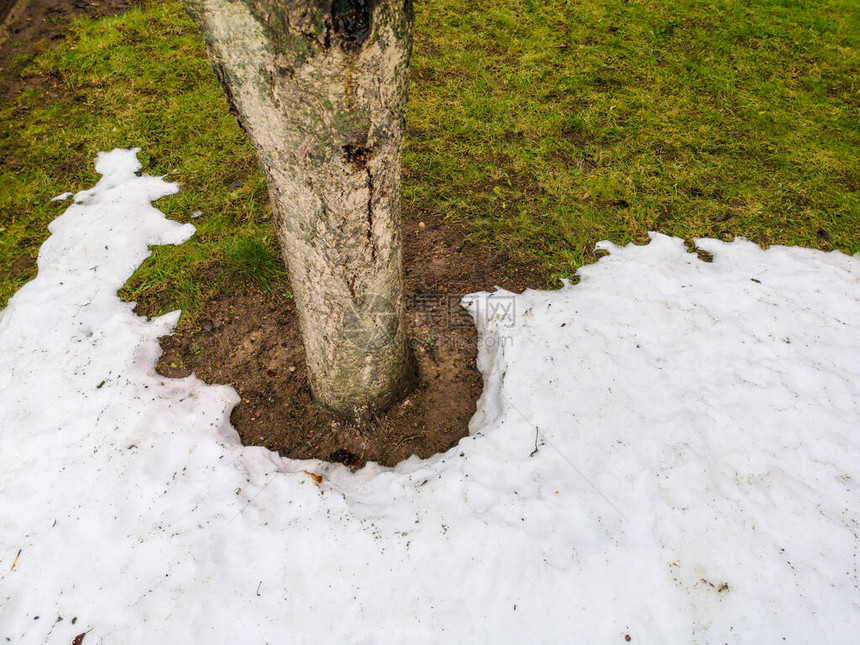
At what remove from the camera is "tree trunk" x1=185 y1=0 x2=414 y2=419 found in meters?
1.19

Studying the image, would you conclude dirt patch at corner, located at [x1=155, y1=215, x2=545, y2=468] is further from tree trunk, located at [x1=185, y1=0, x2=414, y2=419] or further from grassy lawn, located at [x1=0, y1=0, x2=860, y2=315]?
tree trunk, located at [x1=185, y1=0, x2=414, y2=419]

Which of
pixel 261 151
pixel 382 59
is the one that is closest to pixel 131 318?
pixel 261 151

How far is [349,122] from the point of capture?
4.52ft

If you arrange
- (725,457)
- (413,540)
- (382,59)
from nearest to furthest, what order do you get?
(382,59) → (413,540) → (725,457)

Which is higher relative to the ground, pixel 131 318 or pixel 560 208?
pixel 560 208

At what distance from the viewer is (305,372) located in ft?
8.68

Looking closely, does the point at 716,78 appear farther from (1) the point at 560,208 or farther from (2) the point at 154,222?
(2) the point at 154,222

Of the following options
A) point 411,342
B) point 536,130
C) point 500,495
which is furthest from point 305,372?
point 536,130

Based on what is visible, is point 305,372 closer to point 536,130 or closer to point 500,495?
point 500,495

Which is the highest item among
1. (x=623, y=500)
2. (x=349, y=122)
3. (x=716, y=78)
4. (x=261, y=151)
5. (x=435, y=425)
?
(x=349, y=122)

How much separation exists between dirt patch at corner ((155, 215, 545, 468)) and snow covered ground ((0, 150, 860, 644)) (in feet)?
Answer: 0.38

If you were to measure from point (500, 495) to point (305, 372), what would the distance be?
1231mm

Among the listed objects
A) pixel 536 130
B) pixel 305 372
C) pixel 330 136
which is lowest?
pixel 305 372

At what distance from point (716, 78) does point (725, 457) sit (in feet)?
13.2
